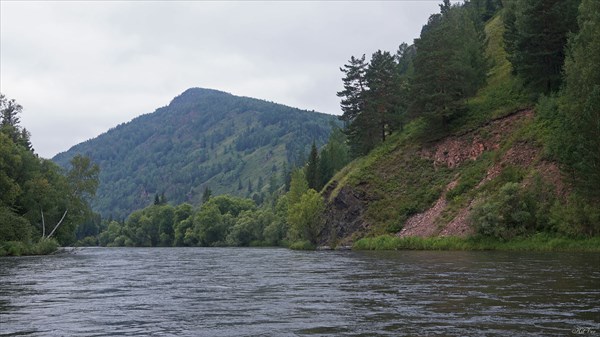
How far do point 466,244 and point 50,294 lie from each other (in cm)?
4894

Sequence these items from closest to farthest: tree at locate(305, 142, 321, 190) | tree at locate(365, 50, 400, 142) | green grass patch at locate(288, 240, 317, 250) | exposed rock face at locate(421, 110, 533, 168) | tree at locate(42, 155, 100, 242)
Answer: exposed rock face at locate(421, 110, 533, 168) < green grass patch at locate(288, 240, 317, 250) < tree at locate(42, 155, 100, 242) < tree at locate(365, 50, 400, 142) < tree at locate(305, 142, 321, 190)

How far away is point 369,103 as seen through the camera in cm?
9956

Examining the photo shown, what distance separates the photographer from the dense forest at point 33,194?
67.9 meters

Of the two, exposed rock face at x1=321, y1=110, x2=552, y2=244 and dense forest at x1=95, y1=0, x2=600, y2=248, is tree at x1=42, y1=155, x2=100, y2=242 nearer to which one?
dense forest at x1=95, y1=0, x2=600, y2=248

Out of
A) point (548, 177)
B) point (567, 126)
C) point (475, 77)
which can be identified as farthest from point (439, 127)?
point (567, 126)

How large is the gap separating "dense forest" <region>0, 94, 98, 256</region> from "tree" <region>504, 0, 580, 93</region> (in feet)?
230

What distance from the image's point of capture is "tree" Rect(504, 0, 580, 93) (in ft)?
232

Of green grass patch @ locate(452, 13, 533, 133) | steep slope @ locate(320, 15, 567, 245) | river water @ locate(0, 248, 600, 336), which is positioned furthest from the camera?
green grass patch @ locate(452, 13, 533, 133)

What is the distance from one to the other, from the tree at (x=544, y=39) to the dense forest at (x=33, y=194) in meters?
70.2

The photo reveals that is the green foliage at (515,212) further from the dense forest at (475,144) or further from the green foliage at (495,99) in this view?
the green foliage at (495,99)

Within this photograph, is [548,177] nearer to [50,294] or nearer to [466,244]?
[466,244]

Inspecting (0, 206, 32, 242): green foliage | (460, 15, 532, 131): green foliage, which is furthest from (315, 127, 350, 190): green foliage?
(0, 206, 32, 242): green foliage

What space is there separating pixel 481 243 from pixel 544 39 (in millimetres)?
30467

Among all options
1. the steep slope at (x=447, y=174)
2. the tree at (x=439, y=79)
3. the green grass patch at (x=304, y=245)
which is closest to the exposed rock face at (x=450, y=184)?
the steep slope at (x=447, y=174)
